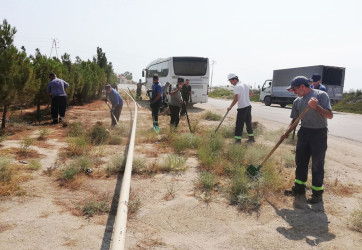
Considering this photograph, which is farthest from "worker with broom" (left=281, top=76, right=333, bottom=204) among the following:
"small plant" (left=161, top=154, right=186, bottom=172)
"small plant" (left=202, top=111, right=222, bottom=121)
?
"small plant" (left=202, top=111, right=222, bottom=121)

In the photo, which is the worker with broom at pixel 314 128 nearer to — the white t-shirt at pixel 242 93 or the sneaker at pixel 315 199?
the sneaker at pixel 315 199

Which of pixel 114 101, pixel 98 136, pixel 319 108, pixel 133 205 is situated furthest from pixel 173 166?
pixel 114 101

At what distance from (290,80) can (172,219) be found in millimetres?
21879

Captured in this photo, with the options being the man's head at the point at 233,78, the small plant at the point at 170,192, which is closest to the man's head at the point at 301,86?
the small plant at the point at 170,192

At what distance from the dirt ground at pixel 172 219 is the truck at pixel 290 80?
17.7m

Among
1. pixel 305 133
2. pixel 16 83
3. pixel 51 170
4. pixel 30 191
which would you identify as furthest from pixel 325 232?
pixel 16 83

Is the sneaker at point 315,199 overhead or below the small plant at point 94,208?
overhead

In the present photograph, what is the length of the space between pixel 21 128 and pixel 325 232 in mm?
8596

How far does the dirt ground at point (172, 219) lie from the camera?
117 inches

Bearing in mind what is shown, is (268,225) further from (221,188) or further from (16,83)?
(16,83)

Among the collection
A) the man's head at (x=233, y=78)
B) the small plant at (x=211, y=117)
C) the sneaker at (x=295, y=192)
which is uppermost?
the man's head at (x=233, y=78)

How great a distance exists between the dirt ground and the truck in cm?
1766

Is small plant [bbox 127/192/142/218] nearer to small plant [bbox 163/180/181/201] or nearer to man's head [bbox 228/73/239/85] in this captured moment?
small plant [bbox 163/180/181/201]

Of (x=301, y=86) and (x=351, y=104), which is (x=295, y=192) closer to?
(x=301, y=86)
